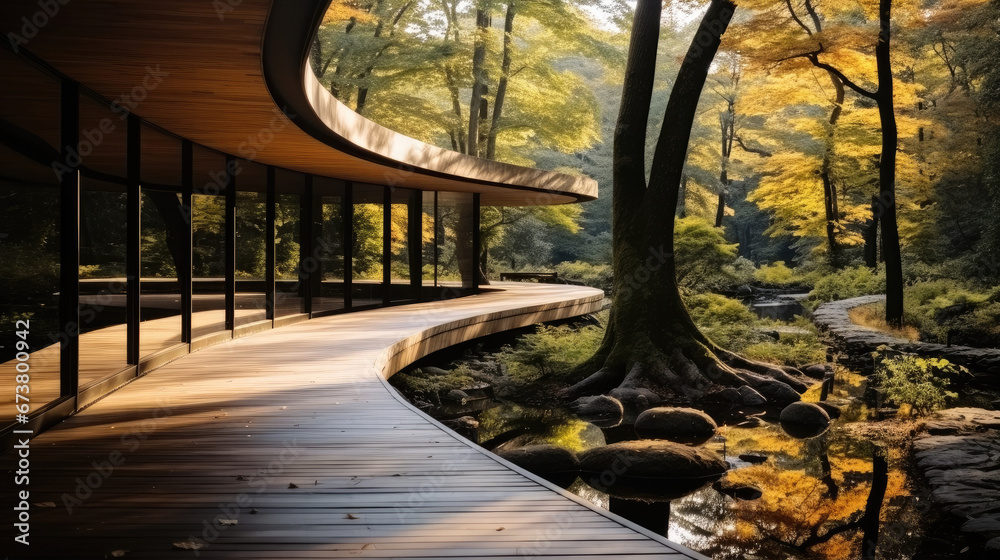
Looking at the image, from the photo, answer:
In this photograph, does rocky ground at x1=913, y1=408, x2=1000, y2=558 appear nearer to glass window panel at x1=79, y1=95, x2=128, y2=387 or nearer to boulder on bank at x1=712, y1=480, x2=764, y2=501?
→ boulder on bank at x1=712, y1=480, x2=764, y2=501

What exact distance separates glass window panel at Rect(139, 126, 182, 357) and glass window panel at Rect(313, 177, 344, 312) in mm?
3576

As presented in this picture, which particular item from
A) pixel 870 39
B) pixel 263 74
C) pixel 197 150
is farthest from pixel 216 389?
pixel 870 39

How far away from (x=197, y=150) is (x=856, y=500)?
7.76 metres

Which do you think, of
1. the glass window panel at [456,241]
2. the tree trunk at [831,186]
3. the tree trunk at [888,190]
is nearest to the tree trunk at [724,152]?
the tree trunk at [831,186]

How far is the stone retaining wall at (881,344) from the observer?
11.5 metres

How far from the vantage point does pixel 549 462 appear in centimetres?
692

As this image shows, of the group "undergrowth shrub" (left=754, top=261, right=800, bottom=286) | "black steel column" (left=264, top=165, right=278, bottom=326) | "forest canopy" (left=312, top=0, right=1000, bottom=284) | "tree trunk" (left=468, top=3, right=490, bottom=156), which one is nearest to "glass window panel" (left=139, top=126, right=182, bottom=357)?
"black steel column" (left=264, top=165, right=278, bottom=326)

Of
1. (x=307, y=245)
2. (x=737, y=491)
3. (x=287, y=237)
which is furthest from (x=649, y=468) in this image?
(x=307, y=245)

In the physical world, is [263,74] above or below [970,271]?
above

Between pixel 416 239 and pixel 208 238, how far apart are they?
6415 millimetres

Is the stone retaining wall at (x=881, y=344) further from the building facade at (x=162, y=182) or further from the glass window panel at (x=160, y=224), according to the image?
the glass window panel at (x=160, y=224)

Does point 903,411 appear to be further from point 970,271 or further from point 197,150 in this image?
point 970,271

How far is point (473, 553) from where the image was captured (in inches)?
128

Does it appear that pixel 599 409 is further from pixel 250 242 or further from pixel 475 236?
pixel 475 236
